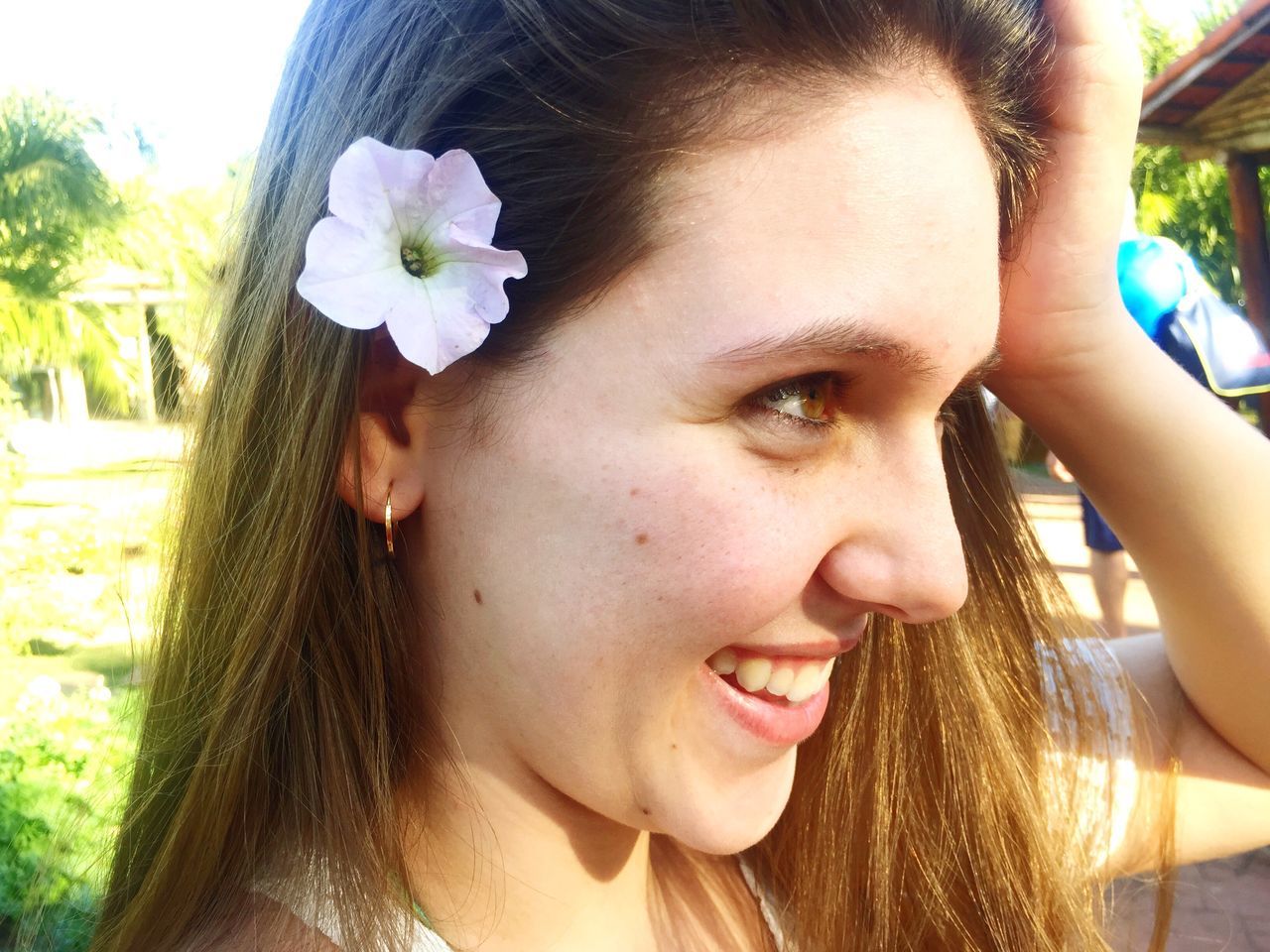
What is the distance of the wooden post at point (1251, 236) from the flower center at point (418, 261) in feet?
20.8

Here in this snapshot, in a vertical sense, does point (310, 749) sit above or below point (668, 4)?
below

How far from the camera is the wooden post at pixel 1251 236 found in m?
6.06

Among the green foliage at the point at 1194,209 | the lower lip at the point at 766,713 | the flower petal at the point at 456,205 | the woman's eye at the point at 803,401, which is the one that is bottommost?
the lower lip at the point at 766,713

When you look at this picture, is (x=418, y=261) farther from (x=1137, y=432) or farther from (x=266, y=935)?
(x=1137, y=432)

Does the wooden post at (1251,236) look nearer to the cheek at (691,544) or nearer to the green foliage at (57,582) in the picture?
the cheek at (691,544)

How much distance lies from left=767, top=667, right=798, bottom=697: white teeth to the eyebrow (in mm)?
427

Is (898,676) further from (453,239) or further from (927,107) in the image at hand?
(453,239)

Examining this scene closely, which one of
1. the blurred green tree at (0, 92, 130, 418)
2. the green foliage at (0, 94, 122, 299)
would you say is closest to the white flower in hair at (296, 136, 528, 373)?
the blurred green tree at (0, 92, 130, 418)

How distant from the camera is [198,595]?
1407mm

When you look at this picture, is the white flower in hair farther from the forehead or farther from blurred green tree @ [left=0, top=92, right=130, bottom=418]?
blurred green tree @ [left=0, top=92, right=130, bottom=418]

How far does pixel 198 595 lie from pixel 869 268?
1.03 metres

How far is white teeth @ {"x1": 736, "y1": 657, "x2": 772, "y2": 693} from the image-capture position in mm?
1249

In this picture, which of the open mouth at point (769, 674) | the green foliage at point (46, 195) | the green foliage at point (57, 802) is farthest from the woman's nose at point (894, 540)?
the green foliage at point (46, 195)

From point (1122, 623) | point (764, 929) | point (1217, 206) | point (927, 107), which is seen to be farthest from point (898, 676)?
point (1217, 206)
